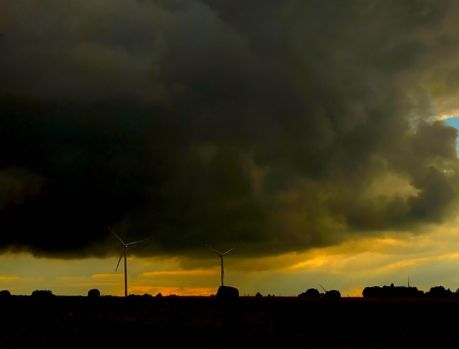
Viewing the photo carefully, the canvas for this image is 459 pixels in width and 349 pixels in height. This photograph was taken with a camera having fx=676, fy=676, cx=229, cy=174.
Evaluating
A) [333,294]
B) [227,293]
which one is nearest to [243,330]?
[227,293]

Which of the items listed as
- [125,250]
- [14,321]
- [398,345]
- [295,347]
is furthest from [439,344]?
[125,250]

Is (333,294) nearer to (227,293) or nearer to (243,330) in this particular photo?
(227,293)

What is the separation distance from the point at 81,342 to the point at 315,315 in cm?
5007

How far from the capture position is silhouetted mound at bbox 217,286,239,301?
16127cm

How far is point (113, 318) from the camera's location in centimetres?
11156

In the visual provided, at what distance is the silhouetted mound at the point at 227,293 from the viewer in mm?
161275

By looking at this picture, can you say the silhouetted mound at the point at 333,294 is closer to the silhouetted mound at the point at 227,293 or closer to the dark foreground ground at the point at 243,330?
the silhouetted mound at the point at 227,293

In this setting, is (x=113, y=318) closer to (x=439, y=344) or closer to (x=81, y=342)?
(x=81, y=342)

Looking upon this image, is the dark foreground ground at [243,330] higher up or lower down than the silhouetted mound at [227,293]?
lower down

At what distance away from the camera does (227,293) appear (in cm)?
16400

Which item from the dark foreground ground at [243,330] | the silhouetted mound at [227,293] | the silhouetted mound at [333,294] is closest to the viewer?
the dark foreground ground at [243,330]

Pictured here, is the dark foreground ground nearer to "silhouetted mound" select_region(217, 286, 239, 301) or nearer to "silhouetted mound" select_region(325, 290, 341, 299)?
"silhouetted mound" select_region(217, 286, 239, 301)

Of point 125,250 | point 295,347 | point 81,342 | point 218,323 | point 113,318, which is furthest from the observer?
point 125,250

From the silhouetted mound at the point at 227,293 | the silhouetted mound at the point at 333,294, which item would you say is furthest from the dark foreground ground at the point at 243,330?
the silhouetted mound at the point at 333,294
